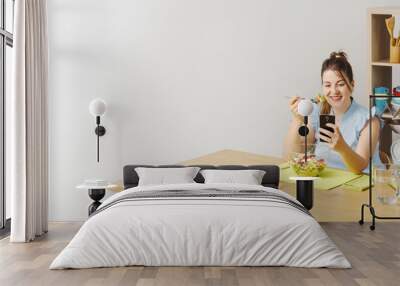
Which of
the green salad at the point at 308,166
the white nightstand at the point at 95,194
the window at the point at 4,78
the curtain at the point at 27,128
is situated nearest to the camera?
the curtain at the point at 27,128

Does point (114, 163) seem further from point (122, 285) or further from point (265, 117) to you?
point (122, 285)

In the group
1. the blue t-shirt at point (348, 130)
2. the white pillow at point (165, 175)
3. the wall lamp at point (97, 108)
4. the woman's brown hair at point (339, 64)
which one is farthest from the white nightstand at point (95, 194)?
the woman's brown hair at point (339, 64)

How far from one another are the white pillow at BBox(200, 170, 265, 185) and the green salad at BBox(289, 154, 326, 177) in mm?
576

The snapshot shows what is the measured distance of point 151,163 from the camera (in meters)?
7.69

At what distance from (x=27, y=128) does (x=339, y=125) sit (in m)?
3.79

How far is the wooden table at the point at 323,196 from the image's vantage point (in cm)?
766

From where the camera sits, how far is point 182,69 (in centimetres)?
772

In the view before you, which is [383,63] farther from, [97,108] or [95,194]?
[95,194]

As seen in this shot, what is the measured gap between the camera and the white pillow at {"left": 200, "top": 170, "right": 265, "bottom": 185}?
7012 mm

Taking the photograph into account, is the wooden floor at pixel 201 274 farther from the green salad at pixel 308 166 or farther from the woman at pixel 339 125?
the woman at pixel 339 125

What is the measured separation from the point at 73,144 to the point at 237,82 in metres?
2.20

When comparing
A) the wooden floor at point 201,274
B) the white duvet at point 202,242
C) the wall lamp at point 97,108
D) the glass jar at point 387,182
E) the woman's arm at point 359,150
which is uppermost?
the wall lamp at point 97,108

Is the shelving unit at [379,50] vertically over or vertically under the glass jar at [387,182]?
over

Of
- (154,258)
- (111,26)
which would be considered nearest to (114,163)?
(111,26)
